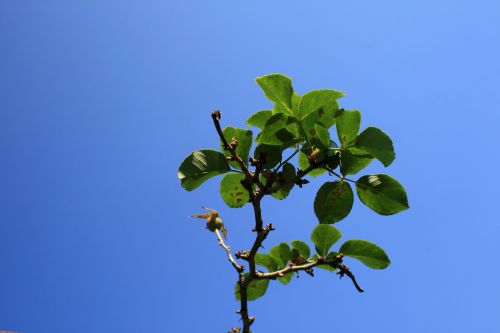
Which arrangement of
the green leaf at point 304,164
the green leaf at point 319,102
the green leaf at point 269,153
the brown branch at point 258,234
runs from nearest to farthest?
the brown branch at point 258,234 < the green leaf at point 319,102 < the green leaf at point 269,153 < the green leaf at point 304,164

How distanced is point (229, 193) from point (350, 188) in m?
0.60

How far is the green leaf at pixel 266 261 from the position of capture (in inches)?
81.3

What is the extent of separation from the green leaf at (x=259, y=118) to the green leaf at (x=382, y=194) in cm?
53

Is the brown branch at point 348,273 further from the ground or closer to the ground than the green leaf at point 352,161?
closer to the ground

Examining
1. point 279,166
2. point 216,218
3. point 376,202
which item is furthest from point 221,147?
point 376,202

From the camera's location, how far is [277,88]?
74.6 inches

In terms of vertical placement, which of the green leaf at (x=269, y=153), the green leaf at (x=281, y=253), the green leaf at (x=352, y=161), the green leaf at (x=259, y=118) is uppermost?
the green leaf at (x=259, y=118)

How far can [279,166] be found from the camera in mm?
2000

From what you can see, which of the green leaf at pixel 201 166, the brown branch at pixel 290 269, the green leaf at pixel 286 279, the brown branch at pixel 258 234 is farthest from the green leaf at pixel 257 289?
the green leaf at pixel 201 166

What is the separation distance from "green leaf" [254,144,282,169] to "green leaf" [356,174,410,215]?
1.32ft

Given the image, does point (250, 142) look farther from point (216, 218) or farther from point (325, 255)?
point (325, 255)

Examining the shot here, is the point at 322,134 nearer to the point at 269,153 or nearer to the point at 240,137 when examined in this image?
the point at 269,153

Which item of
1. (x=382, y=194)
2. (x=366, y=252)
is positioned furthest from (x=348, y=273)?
(x=382, y=194)

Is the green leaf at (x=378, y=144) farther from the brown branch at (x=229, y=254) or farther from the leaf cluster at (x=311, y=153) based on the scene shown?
the brown branch at (x=229, y=254)
